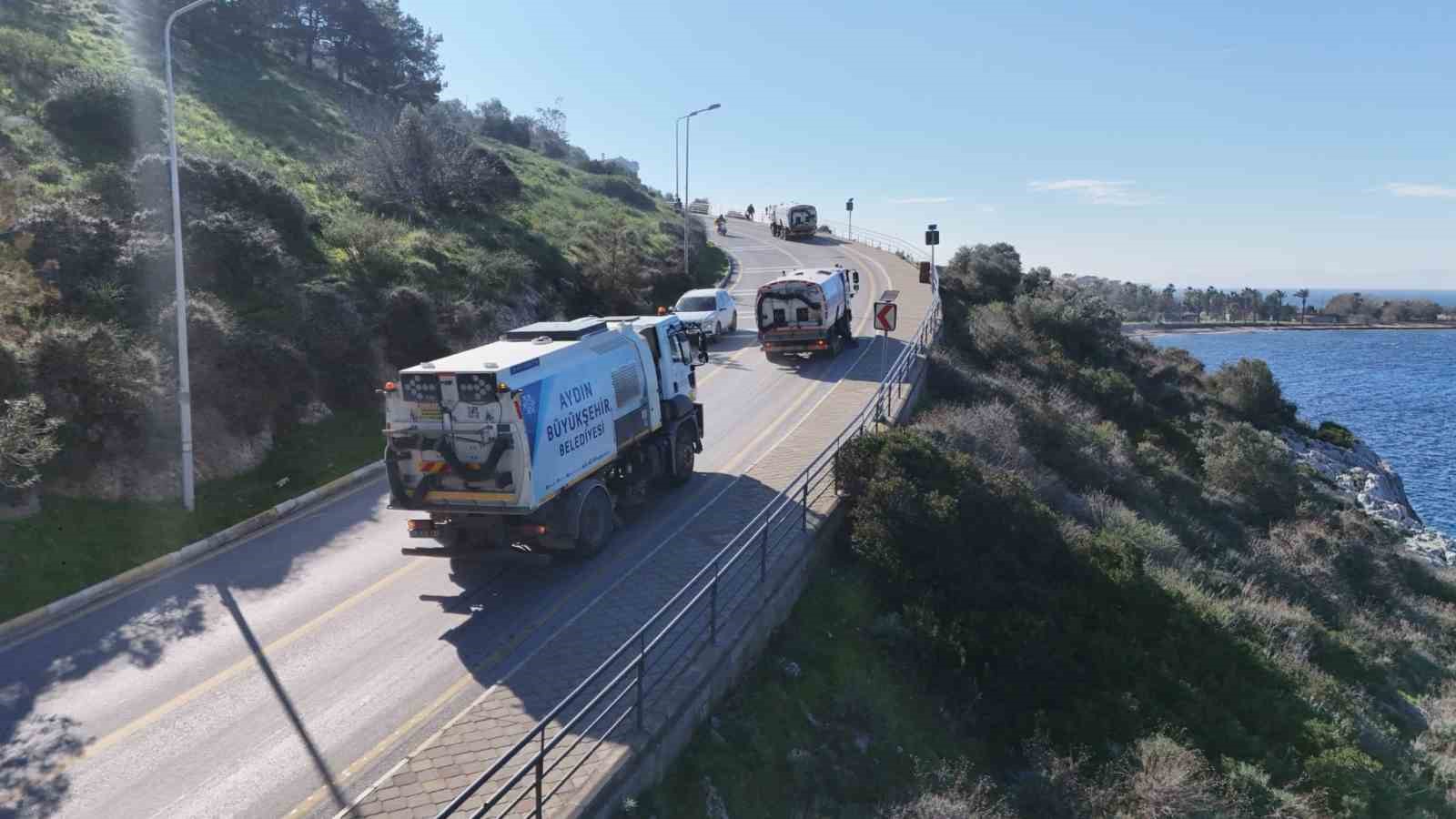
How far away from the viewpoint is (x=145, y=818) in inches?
290

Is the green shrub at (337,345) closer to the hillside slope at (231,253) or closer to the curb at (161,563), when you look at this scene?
the hillside slope at (231,253)

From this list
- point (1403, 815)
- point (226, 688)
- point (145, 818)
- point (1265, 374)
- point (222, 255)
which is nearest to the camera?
point (145, 818)

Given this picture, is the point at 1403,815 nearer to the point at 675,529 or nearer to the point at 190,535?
the point at 675,529

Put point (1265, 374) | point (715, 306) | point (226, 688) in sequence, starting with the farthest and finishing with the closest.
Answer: point (1265, 374), point (715, 306), point (226, 688)

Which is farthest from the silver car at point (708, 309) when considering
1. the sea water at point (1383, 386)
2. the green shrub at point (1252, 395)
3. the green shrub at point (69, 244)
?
the sea water at point (1383, 386)

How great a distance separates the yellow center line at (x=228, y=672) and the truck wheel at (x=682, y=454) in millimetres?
4968

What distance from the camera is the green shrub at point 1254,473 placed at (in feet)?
88.2

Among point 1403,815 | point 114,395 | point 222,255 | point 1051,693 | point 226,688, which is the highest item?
point 222,255

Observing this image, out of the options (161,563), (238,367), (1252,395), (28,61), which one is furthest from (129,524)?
(1252,395)

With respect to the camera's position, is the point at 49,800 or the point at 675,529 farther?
the point at 675,529

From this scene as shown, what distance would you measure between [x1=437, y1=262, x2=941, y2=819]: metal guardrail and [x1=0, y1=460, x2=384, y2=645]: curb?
7.54 metres

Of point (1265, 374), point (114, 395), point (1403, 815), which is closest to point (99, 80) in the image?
point (114, 395)

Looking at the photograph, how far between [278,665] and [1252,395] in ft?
153

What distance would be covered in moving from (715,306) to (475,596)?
2062 centimetres
